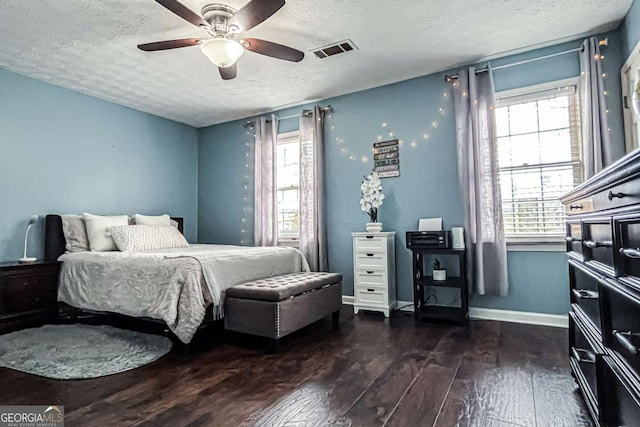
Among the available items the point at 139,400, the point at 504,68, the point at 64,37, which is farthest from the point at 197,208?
the point at 504,68

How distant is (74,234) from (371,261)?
3.28m

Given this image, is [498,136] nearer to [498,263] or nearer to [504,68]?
[504,68]

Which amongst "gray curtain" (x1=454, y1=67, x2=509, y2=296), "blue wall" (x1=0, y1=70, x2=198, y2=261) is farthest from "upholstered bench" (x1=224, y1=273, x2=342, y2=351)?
"blue wall" (x1=0, y1=70, x2=198, y2=261)

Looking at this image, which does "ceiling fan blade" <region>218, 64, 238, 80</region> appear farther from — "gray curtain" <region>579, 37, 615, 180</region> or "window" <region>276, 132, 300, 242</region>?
"gray curtain" <region>579, 37, 615, 180</region>

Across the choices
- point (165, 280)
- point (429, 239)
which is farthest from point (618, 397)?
point (165, 280)

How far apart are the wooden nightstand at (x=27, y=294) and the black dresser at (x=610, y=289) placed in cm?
440

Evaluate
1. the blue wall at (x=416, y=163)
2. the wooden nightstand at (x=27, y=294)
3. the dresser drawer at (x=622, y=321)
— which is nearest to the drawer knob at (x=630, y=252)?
the dresser drawer at (x=622, y=321)

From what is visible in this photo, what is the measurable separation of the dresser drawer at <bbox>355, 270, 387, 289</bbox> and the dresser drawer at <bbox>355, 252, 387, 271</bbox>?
0.14 ft

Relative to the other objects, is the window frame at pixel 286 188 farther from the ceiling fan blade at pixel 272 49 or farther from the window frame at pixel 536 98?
the window frame at pixel 536 98

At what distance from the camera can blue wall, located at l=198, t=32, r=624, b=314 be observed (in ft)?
10.7

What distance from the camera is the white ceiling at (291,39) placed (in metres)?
2.70

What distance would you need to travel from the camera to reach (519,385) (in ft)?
6.56

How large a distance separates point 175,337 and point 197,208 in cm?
326

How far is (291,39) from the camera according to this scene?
3.15 meters
